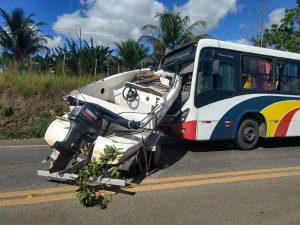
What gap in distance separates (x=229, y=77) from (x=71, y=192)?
17.4ft

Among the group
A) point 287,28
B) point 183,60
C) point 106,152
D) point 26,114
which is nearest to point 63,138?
point 106,152

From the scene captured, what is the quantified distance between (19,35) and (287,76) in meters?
34.4

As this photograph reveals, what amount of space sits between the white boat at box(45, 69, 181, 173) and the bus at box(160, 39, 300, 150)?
28.5 inches

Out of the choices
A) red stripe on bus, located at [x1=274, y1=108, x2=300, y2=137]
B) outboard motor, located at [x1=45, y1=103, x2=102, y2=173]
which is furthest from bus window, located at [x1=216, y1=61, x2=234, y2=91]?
outboard motor, located at [x1=45, y1=103, x2=102, y2=173]

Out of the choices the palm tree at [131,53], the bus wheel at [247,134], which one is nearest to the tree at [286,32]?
the palm tree at [131,53]

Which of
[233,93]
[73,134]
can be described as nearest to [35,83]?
[233,93]

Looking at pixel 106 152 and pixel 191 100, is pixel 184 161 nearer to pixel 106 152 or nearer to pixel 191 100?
pixel 191 100

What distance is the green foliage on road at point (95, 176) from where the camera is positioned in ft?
17.6

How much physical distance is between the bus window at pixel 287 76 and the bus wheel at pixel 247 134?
1.37 metres

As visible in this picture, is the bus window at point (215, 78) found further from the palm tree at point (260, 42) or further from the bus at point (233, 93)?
the palm tree at point (260, 42)

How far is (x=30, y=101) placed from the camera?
15.0 m

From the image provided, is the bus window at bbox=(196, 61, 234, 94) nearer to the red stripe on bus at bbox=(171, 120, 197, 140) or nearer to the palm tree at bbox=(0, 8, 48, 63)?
the red stripe on bus at bbox=(171, 120, 197, 140)

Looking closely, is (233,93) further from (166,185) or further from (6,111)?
(6,111)

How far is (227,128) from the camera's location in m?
9.42
